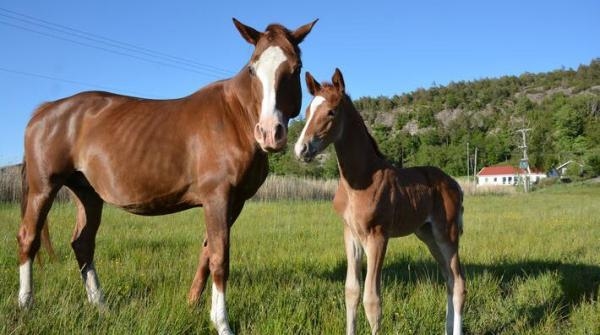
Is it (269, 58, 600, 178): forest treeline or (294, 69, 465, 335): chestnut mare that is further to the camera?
(269, 58, 600, 178): forest treeline

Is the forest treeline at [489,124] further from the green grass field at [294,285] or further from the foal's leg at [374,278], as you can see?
the foal's leg at [374,278]

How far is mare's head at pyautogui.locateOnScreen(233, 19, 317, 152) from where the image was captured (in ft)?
10.3

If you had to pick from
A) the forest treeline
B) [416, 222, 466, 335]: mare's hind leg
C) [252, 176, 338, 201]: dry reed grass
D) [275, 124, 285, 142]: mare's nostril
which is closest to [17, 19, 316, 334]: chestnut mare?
[275, 124, 285, 142]: mare's nostril

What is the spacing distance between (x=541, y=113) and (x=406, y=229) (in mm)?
107507

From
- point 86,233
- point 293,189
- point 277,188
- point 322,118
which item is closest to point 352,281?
point 322,118

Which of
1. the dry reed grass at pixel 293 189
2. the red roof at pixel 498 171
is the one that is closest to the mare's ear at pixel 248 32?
the dry reed grass at pixel 293 189

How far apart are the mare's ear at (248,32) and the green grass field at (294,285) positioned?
213 centimetres

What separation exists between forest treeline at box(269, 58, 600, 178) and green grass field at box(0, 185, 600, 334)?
17156 mm

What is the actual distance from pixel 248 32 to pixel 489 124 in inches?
4776

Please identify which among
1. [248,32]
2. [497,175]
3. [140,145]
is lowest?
[497,175]

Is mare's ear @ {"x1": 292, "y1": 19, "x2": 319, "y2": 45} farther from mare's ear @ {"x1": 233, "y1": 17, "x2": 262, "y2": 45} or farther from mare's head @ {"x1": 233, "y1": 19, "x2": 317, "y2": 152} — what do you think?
mare's ear @ {"x1": 233, "y1": 17, "x2": 262, "y2": 45}

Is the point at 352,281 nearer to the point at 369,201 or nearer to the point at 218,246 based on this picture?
the point at 369,201

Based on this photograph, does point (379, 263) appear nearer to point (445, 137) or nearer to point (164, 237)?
point (164, 237)

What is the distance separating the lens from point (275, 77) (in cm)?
328
